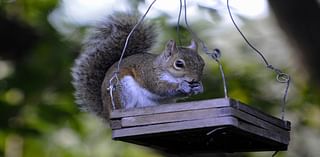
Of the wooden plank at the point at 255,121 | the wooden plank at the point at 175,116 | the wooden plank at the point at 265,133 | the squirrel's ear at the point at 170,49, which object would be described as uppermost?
the squirrel's ear at the point at 170,49

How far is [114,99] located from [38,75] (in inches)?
51.9

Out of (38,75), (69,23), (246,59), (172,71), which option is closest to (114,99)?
(172,71)

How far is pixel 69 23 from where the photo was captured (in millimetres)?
3971

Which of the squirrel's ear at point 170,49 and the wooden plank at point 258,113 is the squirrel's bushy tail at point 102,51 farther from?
the wooden plank at point 258,113

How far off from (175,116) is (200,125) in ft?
0.26

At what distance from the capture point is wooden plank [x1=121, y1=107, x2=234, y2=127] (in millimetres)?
1945

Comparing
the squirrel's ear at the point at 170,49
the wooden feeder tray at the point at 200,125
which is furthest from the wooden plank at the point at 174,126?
the squirrel's ear at the point at 170,49

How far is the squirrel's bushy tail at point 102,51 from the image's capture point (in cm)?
275

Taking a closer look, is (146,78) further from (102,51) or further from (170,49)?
(102,51)

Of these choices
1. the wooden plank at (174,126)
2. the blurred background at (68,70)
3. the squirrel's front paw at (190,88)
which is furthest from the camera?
the blurred background at (68,70)

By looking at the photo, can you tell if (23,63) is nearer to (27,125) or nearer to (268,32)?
(27,125)

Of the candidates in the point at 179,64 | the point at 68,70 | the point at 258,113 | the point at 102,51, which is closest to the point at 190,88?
the point at 179,64

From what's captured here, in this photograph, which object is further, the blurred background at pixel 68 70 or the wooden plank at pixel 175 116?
the blurred background at pixel 68 70

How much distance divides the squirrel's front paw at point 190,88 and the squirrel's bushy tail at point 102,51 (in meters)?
0.42
